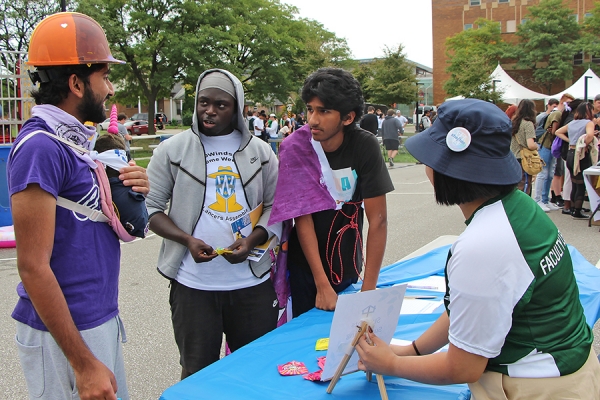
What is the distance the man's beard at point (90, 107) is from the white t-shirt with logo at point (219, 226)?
79 cm

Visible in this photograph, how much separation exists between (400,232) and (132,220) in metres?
6.25

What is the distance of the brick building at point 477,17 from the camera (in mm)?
49812

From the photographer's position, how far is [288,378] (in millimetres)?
2008

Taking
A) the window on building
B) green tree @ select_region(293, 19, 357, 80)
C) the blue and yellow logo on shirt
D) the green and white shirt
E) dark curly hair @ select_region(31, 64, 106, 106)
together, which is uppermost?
the window on building

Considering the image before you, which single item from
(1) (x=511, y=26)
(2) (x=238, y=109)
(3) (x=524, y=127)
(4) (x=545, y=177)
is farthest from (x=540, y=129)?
(1) (x=511, y=26)

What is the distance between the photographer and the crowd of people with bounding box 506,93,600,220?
807cm

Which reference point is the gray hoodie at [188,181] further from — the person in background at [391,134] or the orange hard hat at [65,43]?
the person in background at [391,134]

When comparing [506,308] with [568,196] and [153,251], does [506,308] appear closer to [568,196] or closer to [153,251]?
[153,251]

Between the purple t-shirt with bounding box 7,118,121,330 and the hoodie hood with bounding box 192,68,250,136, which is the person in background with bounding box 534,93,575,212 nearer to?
the hoodie hood with bounding box 192,68,250,136

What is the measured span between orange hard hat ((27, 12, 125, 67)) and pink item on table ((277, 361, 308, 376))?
1271 mm

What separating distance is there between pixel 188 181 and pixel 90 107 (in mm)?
780

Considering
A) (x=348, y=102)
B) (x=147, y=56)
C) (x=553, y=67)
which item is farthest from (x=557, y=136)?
(x=553, y=67)

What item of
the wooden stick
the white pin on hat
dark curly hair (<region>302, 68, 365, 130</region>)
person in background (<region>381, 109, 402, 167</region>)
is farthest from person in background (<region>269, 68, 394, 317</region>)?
person in background (<region>381, 109, 402, 167</region>)

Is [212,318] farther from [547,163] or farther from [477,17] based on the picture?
[477,17]
